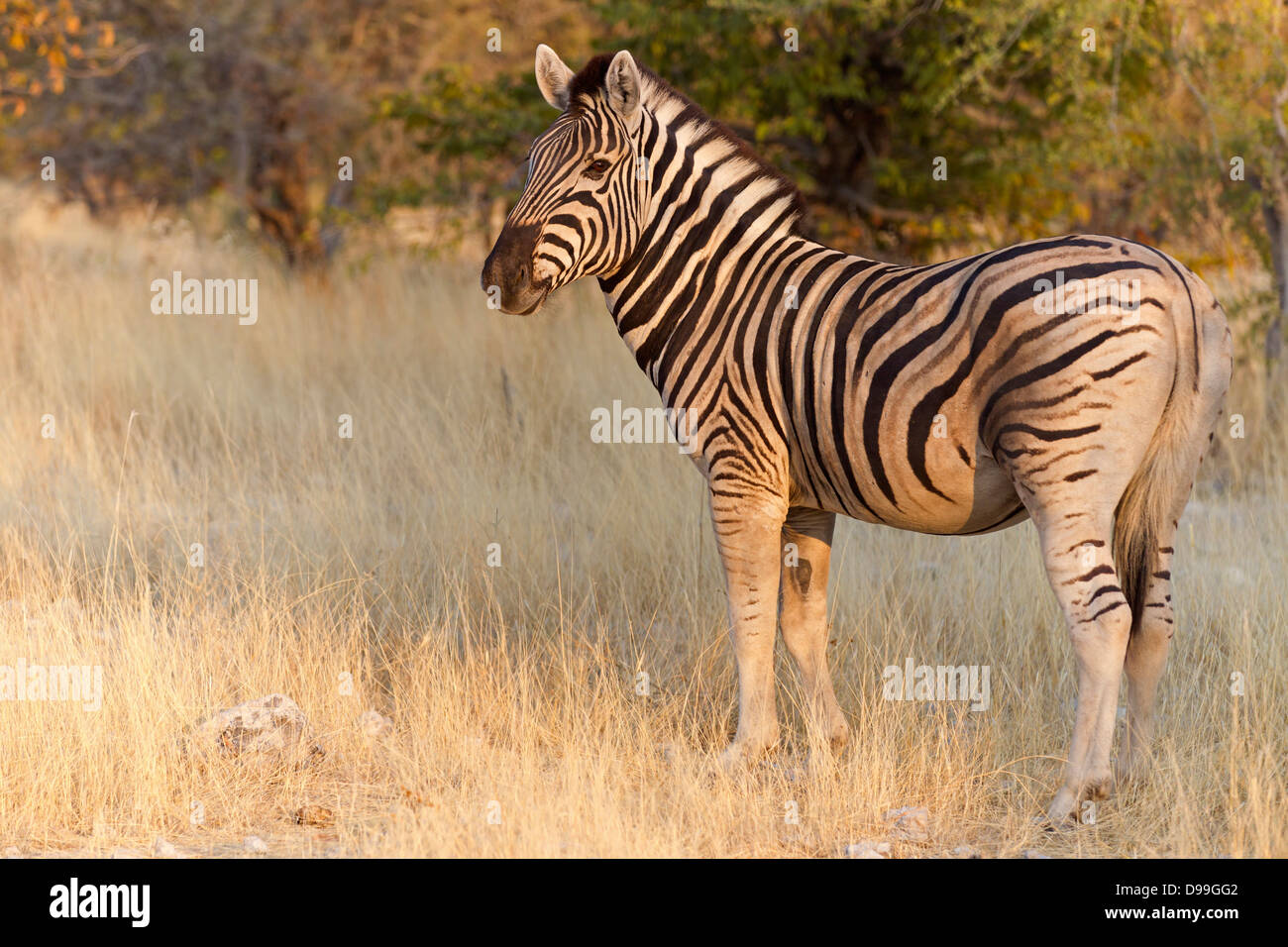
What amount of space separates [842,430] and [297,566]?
302cm

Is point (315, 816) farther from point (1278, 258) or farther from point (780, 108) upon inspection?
point (780, 108)

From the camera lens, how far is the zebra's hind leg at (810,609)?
463 centimetres

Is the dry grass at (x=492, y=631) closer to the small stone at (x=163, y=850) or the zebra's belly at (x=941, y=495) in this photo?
the small stone at (x=163, y=850)

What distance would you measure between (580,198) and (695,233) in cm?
44

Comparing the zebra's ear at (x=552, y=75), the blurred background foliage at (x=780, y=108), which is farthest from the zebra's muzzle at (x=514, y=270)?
the blurred background foliage at (x=780, y=108)

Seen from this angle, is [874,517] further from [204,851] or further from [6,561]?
[6,561]

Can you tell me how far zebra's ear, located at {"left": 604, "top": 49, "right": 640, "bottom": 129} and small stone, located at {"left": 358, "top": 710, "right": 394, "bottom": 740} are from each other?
89.2 inches

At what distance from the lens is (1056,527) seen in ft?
12.1

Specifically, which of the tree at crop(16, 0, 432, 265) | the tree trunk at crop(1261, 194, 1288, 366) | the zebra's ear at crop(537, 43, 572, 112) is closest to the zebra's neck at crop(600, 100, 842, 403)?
the zebra's ear at crop(537, 43, 572, 112)

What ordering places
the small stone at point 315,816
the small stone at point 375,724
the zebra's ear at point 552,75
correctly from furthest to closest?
the small stone at point 375,724
the zebra's ear at point 552,75
the small stone at point 315,816

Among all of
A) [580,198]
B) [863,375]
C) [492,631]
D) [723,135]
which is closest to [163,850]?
[492,631]

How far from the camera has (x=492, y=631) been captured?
5.53 metres

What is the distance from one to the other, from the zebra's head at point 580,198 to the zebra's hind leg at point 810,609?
1.17 meters

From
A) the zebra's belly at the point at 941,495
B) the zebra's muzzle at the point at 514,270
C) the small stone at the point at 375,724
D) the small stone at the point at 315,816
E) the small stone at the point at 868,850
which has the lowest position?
the small stone at the point at 868,850
